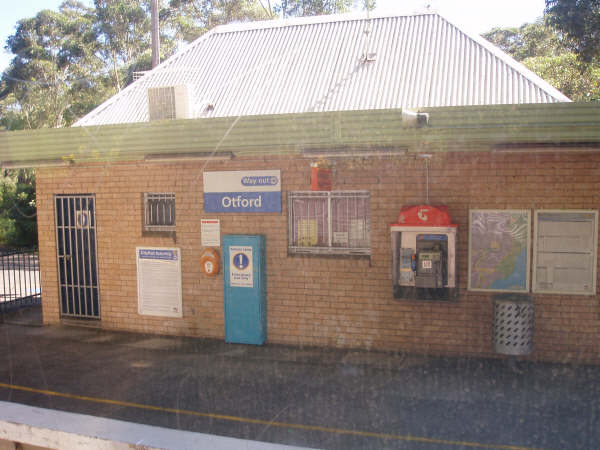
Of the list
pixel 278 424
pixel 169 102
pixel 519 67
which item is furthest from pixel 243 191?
pixel 519 67

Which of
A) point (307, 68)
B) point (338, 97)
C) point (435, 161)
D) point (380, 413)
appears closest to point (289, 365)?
point (380, 413)

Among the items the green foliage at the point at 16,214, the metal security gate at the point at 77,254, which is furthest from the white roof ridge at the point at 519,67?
the green foliage at the point at 16,214

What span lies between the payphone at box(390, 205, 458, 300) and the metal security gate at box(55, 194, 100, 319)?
552 centimetres

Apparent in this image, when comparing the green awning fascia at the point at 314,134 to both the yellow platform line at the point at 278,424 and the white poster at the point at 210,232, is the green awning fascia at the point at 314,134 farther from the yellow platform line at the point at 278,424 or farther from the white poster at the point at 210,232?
the yellow platform line at the point at 278,424

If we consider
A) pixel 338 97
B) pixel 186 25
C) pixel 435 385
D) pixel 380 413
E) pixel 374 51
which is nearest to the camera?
pixel 380 413

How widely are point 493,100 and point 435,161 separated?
3.03 metres

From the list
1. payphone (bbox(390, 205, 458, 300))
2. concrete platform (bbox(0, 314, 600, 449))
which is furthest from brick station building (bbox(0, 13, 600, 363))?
concrete platform (bbox(0, 314, 600, 449))

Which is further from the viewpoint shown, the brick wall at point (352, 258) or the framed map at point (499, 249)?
the framed map at point (499, 249)

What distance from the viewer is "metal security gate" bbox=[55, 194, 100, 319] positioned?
31.7 feet

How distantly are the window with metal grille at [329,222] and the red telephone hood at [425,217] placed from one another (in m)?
0.77

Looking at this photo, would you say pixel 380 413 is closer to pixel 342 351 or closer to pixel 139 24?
pixel 342 351

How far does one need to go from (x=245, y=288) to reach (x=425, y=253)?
2.89 metres

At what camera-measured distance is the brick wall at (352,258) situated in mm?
7457

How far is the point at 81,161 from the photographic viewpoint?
9.12 metres
